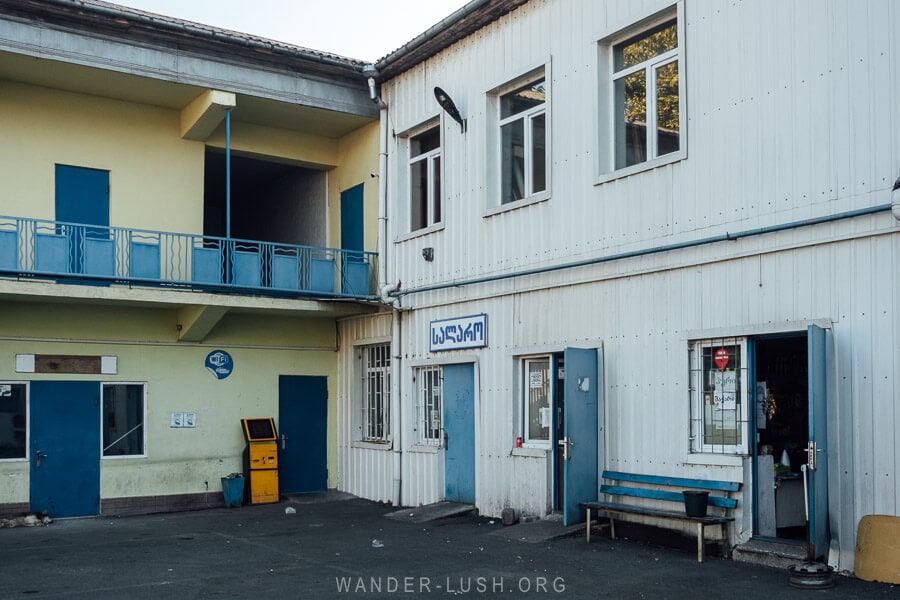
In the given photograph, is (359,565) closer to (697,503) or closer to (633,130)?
(697,503)

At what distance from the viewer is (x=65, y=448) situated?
14305mm

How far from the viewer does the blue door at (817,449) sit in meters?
8.59

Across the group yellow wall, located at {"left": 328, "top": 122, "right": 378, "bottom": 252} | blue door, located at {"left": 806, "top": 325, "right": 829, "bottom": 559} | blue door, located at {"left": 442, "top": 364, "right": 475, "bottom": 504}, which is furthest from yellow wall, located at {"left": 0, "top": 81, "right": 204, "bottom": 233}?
blue door, located at {"left": 806, "top": 325, "right": 829, "bottom": 559}

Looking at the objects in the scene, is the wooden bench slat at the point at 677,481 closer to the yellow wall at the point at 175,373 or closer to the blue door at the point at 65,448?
the yellow wall at the point at 175,373

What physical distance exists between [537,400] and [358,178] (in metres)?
5.87

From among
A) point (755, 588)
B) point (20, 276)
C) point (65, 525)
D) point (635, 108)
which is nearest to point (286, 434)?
point (65, 525)

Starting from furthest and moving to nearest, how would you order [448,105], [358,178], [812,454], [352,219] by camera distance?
[352,219] → [358,178] → [448,105] → [812,454]

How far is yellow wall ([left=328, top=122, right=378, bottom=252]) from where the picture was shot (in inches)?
638

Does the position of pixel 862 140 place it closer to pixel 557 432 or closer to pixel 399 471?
pixel 557 432

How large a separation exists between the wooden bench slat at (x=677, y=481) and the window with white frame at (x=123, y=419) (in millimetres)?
7684

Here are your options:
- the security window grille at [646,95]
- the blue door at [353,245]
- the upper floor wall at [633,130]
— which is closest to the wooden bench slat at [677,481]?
the upper floor wall at [633,130]

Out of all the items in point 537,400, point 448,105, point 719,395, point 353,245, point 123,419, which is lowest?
point 123,419

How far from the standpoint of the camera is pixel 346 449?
1677 cm

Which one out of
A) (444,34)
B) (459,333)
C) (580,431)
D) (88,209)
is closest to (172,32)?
(88,209)
